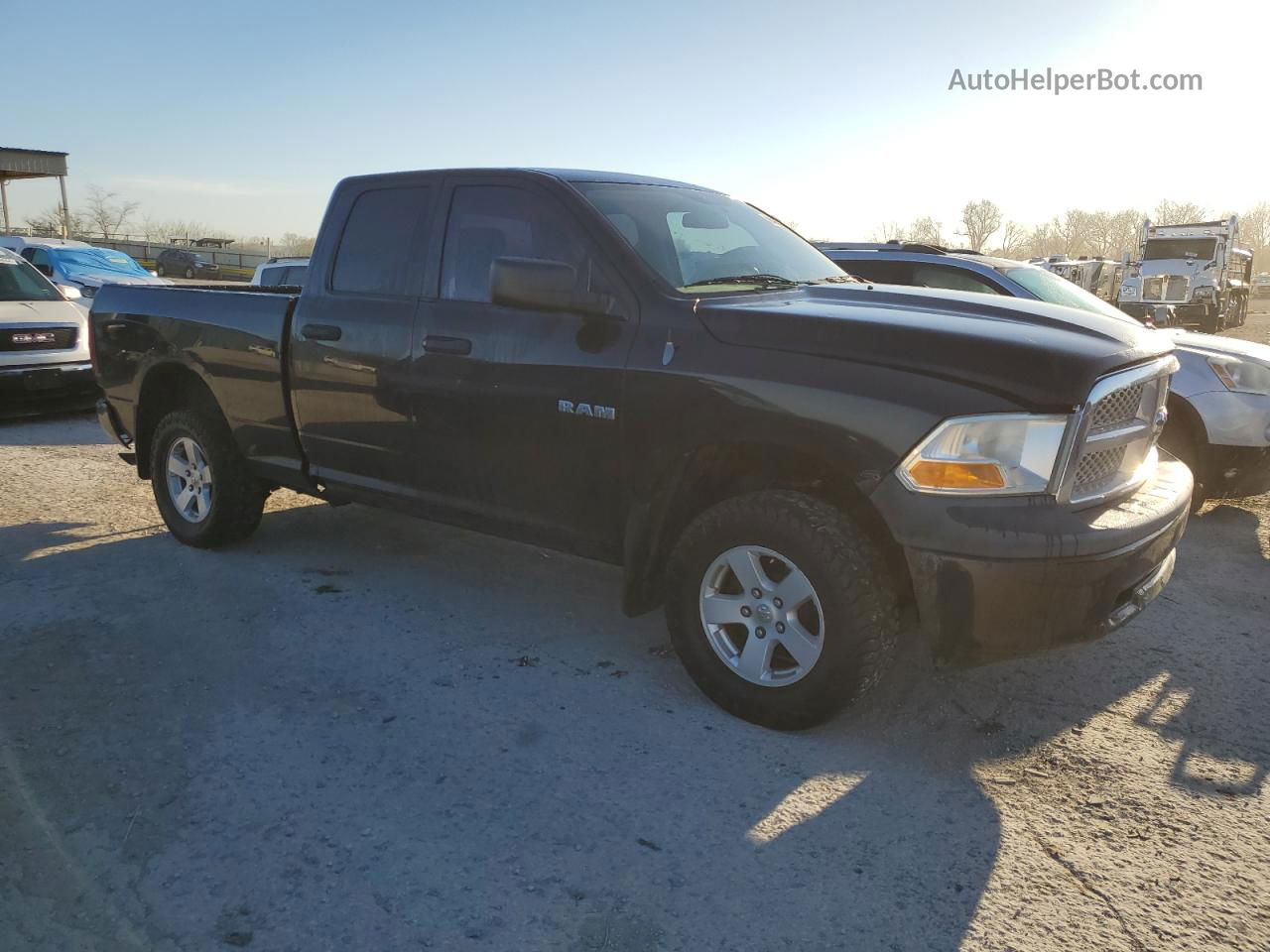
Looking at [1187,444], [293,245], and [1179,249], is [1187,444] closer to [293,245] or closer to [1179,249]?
[1179,249]

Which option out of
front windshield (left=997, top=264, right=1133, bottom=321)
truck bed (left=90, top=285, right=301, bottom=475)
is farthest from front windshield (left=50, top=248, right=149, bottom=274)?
front windshield (left=997, top=264, right=1133, bottom=321)

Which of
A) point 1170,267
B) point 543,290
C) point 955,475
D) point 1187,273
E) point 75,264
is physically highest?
point 1170,267

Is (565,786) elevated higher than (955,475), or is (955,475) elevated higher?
(955,475)

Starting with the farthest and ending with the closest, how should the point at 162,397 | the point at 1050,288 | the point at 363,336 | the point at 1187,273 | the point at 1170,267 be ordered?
the point at 1170,267 → the point at 1187,273 → the point at 1050,288 → the point at 162,397 → the point at 363,336

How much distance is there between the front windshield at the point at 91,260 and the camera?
16.0 m

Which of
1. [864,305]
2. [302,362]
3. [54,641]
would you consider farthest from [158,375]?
[864,305]

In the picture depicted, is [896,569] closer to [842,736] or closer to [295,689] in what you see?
[842,736]

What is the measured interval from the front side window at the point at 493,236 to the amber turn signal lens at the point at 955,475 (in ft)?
5.19

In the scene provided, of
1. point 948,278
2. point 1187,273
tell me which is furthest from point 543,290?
point 1187,273

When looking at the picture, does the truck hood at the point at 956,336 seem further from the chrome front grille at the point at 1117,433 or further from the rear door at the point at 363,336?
the rear door at the point at 363,336

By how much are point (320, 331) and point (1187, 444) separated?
5065mm

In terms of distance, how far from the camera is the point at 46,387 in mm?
9102

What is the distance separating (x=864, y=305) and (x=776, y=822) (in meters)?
1.80

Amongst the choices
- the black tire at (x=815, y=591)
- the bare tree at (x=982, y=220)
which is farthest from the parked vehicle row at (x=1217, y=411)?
the bare tree at (x=982, y=220)
